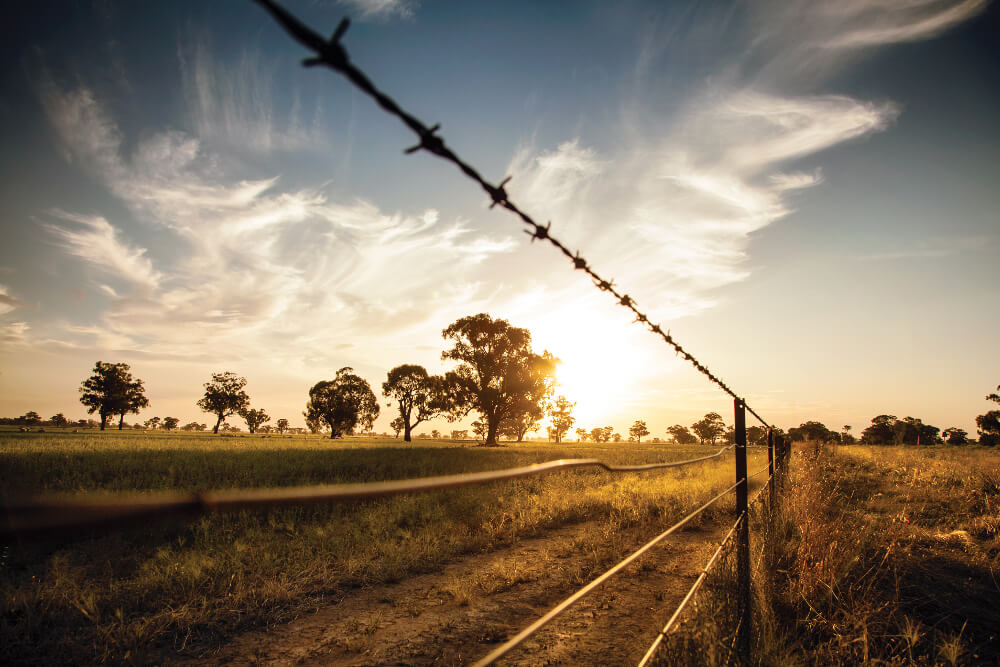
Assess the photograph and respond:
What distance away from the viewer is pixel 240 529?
7.75m

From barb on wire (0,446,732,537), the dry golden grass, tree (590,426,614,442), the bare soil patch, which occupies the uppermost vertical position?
barb on wire (0,446,732,537)

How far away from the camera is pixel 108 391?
67938 mm

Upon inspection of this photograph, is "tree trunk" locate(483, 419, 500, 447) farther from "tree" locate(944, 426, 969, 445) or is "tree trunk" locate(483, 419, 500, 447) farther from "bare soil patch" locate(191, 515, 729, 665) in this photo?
"tree" locate(944, 426, 969, 445)

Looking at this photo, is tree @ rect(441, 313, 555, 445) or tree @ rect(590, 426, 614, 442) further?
tree @ rect(590, 426, 614, 442)

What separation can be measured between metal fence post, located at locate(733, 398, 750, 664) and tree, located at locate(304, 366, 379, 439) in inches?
2541

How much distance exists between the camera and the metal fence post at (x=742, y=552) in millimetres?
3553

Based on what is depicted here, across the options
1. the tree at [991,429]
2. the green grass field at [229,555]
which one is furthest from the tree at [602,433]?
the green grass field at [229,555]

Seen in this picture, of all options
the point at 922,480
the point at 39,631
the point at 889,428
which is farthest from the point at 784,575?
the point at 889,428

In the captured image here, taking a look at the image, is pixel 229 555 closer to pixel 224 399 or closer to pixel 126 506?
pixel 126 506

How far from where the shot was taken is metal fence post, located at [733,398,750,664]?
3.55 m

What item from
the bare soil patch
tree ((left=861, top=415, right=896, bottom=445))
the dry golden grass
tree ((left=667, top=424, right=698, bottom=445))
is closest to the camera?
the dry golden grass

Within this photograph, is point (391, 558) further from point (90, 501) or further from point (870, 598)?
point (90, 501)

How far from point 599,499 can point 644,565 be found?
4267mm

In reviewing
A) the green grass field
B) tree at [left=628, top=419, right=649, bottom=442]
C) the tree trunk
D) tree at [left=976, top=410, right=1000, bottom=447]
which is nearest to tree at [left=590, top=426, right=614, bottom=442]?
tree at [left=628, top=419, right=649, bottom=442]
